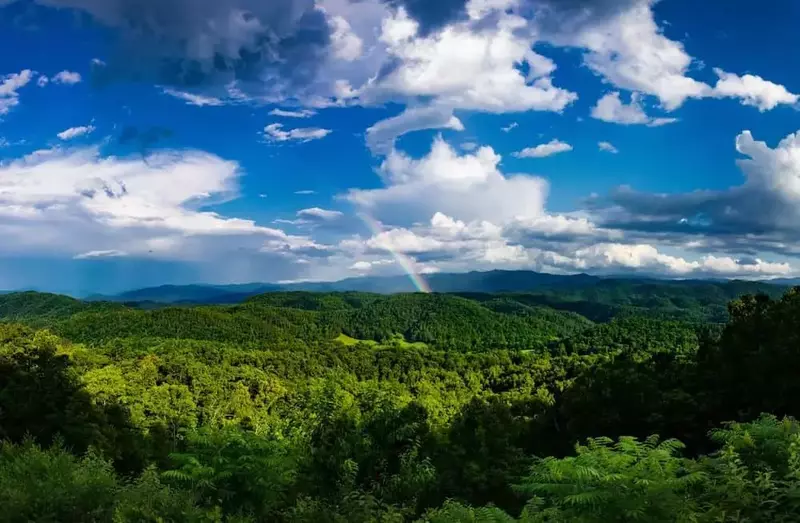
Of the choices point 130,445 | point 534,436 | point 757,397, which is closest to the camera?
point 757,397

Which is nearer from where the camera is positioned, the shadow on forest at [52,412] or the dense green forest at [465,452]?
the dense green forest at [465,452]

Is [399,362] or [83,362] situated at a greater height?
[83,362]

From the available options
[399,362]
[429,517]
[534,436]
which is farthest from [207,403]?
[429,517]

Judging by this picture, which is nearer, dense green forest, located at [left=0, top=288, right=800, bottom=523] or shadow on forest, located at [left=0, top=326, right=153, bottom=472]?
dense green forest, located at [left=0, top=288, right=800, bottom=523]

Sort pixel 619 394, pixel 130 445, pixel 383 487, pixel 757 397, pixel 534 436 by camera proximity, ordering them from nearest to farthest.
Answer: pixel 383 487
pixel 757 397
pixel 619 394
pixel 534 436
pixel 130 445

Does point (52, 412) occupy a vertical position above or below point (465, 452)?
above

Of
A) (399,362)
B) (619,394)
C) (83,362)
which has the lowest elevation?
(399,362)

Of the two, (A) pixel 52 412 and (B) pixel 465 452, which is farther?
(A) pixel 52 412

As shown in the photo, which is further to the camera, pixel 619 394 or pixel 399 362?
pixel 399 362

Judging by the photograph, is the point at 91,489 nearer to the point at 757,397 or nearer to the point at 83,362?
the point at 757,397
